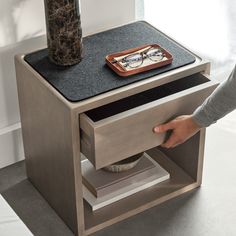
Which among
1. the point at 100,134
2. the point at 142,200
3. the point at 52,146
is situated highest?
the point at 100,134

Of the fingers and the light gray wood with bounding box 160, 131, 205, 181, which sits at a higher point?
the fingers

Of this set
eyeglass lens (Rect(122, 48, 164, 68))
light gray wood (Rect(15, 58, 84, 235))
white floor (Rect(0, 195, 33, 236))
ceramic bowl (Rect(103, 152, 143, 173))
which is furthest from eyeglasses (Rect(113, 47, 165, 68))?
white floor (Rect(0, 195, 33, 236))

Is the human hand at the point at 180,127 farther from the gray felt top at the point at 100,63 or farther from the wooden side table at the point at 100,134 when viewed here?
the gray felt top at the point at 100,63

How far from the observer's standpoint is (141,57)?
1.79m

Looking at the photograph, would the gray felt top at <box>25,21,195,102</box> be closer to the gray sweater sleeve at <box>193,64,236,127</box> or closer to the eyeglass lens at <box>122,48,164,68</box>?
the eyeglass lens at <box>122,48,164,68</box>

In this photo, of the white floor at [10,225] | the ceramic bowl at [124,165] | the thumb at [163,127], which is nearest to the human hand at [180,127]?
the thumb at [163,127]

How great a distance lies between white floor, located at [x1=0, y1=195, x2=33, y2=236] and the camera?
142 cm

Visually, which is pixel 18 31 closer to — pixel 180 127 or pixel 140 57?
pixel 140 57

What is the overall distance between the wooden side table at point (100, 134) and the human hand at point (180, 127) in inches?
0.7

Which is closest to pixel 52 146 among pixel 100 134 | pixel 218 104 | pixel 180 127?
pixel 100 134

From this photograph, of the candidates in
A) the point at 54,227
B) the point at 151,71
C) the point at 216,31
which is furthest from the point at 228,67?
the point at 54,227

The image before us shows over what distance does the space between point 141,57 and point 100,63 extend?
0.11 meters

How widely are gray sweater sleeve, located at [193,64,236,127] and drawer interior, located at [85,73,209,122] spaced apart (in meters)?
0.13

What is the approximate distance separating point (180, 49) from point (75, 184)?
1.48 feet
